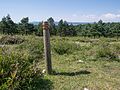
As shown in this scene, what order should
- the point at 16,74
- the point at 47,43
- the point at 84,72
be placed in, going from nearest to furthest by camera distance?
the point at 16,74
the point at 47,43
the point at 84,72

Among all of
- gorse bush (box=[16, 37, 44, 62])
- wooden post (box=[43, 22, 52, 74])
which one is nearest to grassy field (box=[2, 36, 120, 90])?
gorse bush (box=[16, 37, 44, 62])

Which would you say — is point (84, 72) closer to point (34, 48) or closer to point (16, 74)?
point (16, 74)

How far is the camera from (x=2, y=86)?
382 centimetres

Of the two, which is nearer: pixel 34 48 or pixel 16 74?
pixel 16 74

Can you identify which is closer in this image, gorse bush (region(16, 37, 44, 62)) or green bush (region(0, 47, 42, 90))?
green bush (region(0, 47, 42, 90))

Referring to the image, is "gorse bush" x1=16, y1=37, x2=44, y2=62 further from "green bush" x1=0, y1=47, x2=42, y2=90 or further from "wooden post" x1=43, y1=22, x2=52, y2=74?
"green bush" x1=0, y1=47, x2=42, y2=90

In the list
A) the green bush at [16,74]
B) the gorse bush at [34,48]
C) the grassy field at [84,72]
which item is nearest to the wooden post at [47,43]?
the grassy field at [84,72]

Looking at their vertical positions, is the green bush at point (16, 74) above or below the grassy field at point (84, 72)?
above

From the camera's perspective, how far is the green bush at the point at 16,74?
13.3 feet

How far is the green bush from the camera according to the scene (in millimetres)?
4053

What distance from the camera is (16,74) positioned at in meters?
4.30

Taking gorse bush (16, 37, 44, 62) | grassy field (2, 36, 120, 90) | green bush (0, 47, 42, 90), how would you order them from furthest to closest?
gorse bush (16, 37, 44, 62)
grassy field (2, 36, 120, 90)
green bush (0, 47, 42, 90)

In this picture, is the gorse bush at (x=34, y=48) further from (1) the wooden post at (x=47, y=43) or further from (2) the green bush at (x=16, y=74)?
(2) the green bush at (x=16, y=74)

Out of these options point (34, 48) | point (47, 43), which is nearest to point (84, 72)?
point (47, 43)
